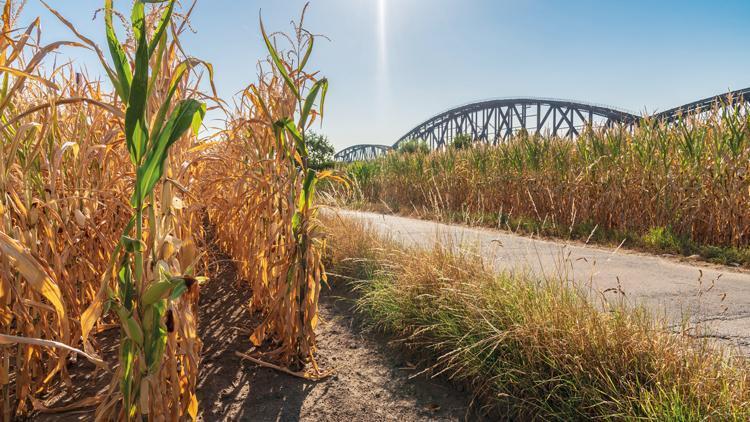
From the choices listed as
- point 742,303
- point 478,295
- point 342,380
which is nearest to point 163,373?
point 342,380

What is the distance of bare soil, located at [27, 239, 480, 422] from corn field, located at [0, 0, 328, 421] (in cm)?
→ 10

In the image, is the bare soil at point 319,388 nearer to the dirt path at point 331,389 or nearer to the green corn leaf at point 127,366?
the dirt path at point 331,389

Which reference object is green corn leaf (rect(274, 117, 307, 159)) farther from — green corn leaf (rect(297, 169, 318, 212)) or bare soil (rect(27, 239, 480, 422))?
bare soil (rect(27, 239, 480, 422))

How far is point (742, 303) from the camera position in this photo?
2.80 metres

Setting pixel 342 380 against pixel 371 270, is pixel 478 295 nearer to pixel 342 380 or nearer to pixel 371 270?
pixel 342 380

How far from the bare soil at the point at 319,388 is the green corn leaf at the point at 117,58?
1.20 m

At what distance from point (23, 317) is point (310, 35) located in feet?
4.83


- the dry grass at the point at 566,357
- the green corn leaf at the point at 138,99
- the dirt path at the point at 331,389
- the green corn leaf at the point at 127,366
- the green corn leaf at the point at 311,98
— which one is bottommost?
the dirt path at the point at 331,389

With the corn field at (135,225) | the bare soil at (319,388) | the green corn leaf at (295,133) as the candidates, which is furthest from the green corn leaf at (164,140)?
the bare soil at (319,388)

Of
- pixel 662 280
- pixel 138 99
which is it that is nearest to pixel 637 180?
pixel 662 280

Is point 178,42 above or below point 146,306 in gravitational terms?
above

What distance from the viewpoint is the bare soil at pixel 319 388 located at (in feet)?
5.57

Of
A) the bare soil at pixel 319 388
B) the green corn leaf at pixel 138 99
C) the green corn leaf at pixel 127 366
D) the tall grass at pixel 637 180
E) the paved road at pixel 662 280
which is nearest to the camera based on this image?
the green corn leaf at pixel 138 99

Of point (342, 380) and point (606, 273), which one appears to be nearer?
point (342, 380)
